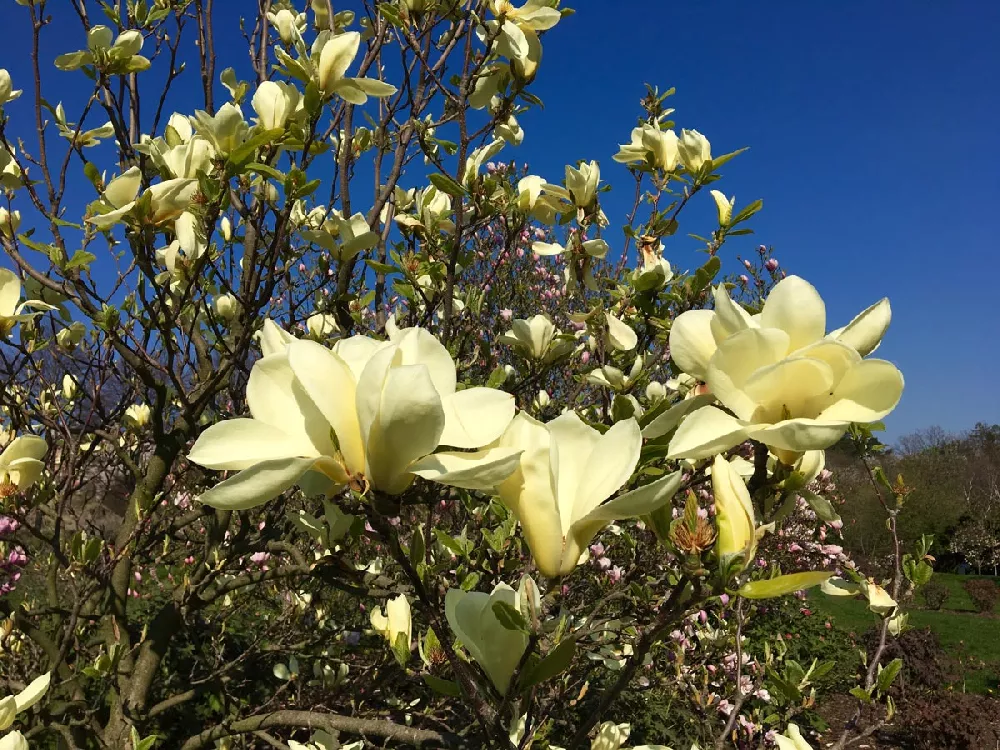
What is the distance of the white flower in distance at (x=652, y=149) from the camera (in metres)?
1.93

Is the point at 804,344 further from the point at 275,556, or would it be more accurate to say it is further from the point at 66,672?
the point at 275,556

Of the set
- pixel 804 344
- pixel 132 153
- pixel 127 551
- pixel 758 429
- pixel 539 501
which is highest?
pixel 132 153

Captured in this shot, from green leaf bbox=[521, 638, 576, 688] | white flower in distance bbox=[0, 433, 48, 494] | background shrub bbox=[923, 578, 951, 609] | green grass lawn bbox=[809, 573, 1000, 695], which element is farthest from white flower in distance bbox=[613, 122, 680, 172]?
background shrub bbox=[923, 578, 951, 609]

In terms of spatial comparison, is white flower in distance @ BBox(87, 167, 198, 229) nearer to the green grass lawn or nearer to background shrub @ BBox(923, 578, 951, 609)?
the green grass lawn

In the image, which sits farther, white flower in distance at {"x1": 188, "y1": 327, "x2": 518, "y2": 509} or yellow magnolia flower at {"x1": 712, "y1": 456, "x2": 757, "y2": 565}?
yellow magnolia flower at {"x1": 712, "y1": 456, "x2": 757, "y2": 565}

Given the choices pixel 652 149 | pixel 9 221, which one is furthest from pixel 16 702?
pixel 652 149

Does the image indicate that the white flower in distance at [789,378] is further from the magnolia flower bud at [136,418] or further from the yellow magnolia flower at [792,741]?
the magnolia flower bud at [136,418]

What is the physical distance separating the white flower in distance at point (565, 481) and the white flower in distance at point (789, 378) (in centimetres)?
7

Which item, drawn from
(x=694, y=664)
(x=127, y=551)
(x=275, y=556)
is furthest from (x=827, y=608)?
(x=127, y=551)

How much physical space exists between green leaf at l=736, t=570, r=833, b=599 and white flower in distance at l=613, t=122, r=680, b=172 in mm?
1598

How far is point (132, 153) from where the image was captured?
2266mm

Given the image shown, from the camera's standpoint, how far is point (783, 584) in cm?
61

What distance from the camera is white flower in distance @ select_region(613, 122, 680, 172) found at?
1.93 metres

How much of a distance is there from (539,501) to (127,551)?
2074 mm
